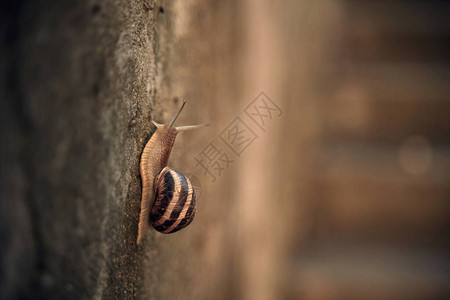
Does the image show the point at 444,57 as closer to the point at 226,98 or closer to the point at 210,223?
the point at 226,98

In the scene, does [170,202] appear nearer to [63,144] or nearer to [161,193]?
[161,193]

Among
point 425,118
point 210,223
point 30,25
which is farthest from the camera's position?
point 425,118

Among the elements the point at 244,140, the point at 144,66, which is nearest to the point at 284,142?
the point at 244,140

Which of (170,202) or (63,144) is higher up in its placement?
(63,144)

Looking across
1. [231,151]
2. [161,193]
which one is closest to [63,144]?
[161,193]

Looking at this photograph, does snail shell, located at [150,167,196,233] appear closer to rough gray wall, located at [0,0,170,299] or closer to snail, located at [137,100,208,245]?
snail, located at [137,100,208,245]

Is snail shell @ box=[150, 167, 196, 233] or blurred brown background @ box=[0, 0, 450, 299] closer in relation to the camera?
blurred brown background @ box=[0, 0, 450, 299]

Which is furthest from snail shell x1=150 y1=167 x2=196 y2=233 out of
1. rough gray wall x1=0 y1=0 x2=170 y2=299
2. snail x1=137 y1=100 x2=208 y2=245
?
rough gray wall x1=0 y1=0 x2=170 y2=299
